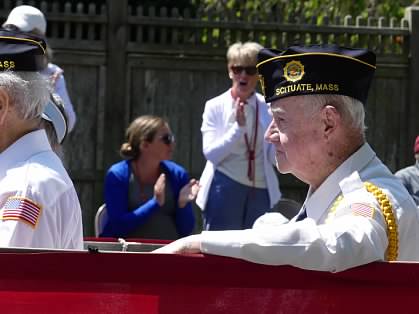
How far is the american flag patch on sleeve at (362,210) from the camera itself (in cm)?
310

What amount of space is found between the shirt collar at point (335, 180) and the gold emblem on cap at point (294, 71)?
0.30 m

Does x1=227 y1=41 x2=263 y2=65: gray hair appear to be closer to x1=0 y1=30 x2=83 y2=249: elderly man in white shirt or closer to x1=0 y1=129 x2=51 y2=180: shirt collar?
x1=0 y1=30 x2=83 y2=249: elderly man in white shirt

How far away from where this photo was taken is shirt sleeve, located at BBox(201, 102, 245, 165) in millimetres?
8203

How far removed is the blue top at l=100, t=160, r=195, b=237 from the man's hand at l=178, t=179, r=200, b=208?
51 millimetres

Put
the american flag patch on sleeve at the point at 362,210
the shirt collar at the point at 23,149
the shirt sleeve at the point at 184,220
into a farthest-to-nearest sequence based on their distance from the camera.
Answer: the shirt sleeve at the point at 184,220 < the shirt collar at the point at 23,149 < the american flag patch on sleeve at the point at 362,210

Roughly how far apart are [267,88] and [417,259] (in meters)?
0.70

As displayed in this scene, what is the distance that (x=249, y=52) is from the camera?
27.4 ft

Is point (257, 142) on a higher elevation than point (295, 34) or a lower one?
lower

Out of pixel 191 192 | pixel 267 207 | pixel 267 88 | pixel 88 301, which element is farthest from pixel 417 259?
pixel 267 207

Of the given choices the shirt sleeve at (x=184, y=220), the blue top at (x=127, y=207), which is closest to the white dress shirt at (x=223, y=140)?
the blue top at (x=127, y=207)

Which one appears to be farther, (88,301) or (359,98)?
(359,98)

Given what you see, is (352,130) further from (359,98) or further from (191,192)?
(191,192)

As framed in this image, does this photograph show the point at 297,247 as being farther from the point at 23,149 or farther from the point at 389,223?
the point at 23,149

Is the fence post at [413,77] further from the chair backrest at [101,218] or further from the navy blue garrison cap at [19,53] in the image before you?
the navy blue garrison cap at [19,53]
